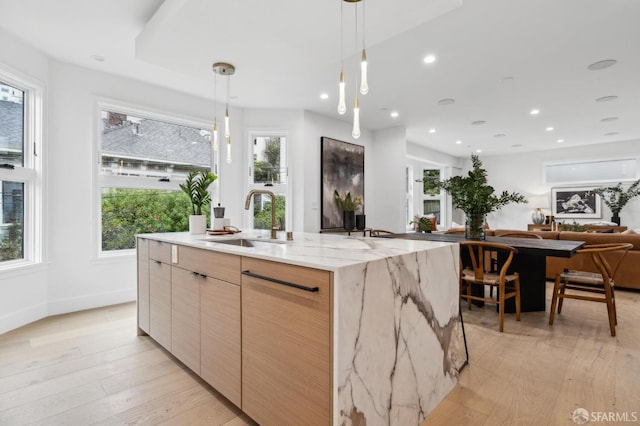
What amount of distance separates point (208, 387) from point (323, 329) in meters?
1.21

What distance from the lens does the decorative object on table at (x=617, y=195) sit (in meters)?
7.48

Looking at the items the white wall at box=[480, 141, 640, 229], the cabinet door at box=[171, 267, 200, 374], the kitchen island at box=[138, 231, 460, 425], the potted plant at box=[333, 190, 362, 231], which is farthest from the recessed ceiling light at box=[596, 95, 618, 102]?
the cabinet door at box=[171, 267, 200, 374]

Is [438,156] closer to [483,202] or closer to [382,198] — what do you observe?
[382,198]

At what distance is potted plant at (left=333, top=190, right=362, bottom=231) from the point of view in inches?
217

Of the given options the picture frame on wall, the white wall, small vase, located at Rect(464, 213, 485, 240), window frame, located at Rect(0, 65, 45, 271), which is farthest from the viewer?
the picture frame on wall

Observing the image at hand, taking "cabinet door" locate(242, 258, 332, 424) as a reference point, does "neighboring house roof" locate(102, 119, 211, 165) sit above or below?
above

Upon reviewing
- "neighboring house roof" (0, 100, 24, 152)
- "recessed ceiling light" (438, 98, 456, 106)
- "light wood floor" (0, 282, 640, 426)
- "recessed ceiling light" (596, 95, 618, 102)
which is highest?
"recessed ceiling light" (438, 98, 456, 106)

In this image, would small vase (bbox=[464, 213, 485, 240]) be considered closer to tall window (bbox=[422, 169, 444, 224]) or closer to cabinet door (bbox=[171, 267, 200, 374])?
cabinet door (bbox=[171, 267, 200, 374])

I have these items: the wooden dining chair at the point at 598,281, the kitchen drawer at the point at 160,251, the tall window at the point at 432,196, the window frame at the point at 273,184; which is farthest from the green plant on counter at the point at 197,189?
the tall window at the point at 432,196

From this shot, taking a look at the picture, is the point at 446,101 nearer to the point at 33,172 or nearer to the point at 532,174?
the point at 33,172

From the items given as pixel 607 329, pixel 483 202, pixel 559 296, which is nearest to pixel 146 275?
pixel 483 202

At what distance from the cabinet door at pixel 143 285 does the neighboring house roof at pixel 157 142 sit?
1.77 metres

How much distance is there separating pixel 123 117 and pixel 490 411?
4.57m

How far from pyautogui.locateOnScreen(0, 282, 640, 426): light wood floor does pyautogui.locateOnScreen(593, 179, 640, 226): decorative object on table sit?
6289mm
